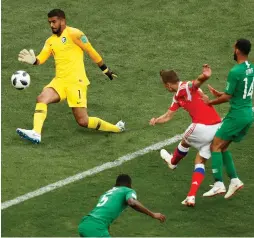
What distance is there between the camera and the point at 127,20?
23125 mm

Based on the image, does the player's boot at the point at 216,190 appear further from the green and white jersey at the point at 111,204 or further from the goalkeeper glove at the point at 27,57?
the goalkeeper glove at the point at 27,57

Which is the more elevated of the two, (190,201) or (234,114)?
(234,114)

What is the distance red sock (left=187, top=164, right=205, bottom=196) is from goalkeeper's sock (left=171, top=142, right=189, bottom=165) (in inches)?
23.7

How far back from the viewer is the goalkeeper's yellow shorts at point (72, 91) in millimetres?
18406

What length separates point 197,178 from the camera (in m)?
15.9

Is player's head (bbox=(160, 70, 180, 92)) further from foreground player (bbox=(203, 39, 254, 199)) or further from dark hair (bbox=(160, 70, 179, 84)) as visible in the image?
foreground player (bbox=(203, 39, 254, 199))

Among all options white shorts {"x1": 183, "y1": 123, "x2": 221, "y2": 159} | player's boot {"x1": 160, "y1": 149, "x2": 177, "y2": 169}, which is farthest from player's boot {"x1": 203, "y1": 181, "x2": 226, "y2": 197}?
player's boot {"x1": 160, "y1": 149, "x2": 177, "y2": 169}

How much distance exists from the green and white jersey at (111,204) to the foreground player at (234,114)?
2.39m

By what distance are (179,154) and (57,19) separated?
3.27 meters

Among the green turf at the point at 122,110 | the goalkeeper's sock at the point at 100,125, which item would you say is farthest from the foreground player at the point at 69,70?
the green turf at the point at 122,110

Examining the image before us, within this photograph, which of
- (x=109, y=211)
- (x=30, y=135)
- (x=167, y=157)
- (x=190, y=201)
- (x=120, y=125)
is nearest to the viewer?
(x=109, y=211)

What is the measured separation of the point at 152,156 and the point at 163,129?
1.18 m

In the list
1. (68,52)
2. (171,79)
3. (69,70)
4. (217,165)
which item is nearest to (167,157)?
(217,165)

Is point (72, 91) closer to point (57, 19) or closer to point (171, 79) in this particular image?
point (57, 19)
